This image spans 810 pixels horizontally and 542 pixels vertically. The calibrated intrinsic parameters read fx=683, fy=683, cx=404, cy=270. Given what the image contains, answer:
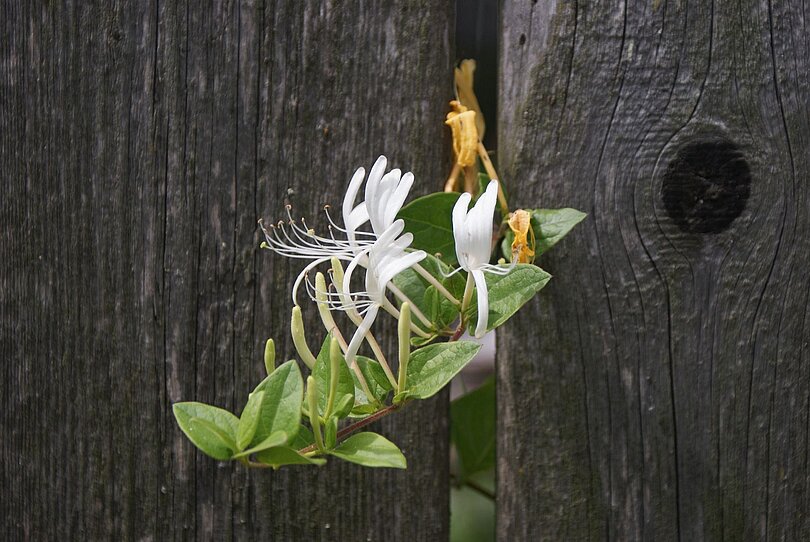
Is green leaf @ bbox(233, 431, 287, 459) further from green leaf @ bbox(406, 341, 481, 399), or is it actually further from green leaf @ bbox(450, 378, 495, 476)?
green leaf @ bbox(450, 378, 495, 476)

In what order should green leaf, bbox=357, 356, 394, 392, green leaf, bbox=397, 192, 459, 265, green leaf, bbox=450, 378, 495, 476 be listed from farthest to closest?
green leaf, bbox=450, 378, 495, 476 < green leaf, bbox=397, 192, 459, 265 < green leaf, bbox=357, 356, 394, 392

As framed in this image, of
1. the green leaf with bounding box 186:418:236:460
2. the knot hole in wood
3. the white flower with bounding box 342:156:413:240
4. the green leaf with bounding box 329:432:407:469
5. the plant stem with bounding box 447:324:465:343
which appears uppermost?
the knot hole in wood

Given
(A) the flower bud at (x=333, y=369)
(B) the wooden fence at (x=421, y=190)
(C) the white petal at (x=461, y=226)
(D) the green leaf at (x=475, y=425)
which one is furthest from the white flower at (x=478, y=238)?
(D) the green leaf at (x=475, y=425)

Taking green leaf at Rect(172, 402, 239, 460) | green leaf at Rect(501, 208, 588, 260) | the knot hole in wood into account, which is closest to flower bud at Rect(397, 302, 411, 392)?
green leaf at Rect(172, 402, 239, 460)

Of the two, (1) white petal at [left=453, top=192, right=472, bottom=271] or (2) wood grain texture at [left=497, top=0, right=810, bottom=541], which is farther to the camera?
(2) wood grain texture at [left=497, top=0, right=810, bottom=541]

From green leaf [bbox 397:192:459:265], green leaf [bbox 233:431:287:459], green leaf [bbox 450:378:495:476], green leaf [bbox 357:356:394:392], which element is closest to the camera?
green leaf [bbox 233:431:287:459]

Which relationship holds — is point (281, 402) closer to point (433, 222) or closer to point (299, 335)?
point (299, 335)

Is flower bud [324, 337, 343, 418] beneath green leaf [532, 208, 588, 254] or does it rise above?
beneath

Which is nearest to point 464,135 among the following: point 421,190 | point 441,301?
point 421,190
